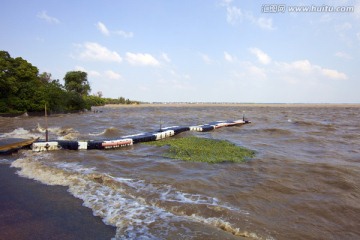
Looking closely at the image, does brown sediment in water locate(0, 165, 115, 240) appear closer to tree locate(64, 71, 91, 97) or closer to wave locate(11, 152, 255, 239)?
wave locate(11, 152, 255, 239)

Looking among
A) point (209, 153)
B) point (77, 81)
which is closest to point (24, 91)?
point (77, 81)

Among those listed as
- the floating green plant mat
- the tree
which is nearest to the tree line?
the tree

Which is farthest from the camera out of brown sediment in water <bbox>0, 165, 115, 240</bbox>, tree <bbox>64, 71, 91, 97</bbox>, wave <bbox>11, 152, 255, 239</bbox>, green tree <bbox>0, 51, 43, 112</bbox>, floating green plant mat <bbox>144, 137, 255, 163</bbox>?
tree <bbox>64, 71, 91, 97</bbox>

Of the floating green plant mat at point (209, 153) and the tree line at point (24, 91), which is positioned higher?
the tree line at point (24, 91)

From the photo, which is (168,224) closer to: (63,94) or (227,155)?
(227,155)

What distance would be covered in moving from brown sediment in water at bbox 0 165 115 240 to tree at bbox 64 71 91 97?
6085 centimetres

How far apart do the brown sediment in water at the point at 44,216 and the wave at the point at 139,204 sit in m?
0.28

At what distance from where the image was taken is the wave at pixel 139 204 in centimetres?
527

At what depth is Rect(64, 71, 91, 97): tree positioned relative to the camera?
6444cm

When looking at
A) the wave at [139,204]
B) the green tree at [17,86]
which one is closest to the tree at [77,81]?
the green tree at [17,86]

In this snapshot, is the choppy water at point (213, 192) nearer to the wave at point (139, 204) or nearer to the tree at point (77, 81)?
the wave at point (139, 204)

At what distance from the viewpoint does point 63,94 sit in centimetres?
4538

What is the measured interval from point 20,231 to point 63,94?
145 ft

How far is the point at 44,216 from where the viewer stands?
5.52 metres
